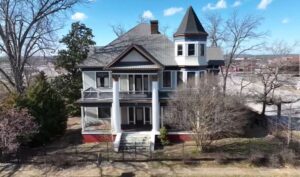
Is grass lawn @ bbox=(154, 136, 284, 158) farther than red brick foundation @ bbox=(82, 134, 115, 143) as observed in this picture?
No

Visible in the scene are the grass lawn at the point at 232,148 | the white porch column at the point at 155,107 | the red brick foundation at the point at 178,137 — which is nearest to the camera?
the grass lawn at the point at 232,148

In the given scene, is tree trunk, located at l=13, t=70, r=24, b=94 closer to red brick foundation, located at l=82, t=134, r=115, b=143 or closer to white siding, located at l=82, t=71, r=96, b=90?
white siding, located at l=82, t=71, r=96, b=90

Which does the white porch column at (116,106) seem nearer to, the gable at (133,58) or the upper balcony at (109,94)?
the upper balcony at (109,94)

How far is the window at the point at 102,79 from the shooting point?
88.3ft

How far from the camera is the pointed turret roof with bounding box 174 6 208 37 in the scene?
25784 mm

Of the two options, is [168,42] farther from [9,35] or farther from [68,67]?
[9,35]

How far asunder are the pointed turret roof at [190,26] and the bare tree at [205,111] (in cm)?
487

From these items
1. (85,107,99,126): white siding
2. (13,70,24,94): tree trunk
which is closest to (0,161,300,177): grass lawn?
(85,107,99,126): white siding

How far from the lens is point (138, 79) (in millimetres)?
27219

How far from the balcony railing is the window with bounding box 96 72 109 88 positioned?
90cm

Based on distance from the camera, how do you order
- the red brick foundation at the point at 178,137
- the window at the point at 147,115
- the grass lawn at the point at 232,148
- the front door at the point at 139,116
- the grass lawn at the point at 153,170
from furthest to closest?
the front door at the point at 139,116 < the window at the point at 147,115 < the red brick foundation at the point at 178,137 < the grass lawn at the point at 232,148 < the grass lawn at the point at 153,170

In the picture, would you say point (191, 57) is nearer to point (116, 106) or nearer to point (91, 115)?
point (116, 106)

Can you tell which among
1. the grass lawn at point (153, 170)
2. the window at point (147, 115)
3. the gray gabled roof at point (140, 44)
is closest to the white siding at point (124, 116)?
the window at point (147, 115)

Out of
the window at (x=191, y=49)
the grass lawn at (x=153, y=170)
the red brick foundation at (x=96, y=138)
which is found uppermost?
the window at (x=191, y=49)
